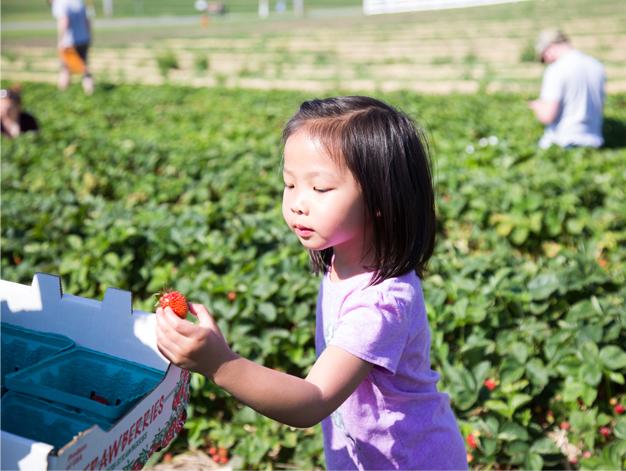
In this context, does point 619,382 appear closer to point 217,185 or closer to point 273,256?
point 273,256

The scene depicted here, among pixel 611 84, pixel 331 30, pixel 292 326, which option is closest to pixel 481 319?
pixel 292 326

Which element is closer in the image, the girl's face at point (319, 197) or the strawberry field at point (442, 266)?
the girl's face at point (319, 197)

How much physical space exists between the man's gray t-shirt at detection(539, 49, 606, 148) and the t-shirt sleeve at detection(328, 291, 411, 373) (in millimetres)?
5633

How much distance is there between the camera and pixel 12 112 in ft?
23.6

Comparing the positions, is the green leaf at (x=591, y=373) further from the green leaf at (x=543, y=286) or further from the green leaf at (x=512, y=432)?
the green leaf at (x=543, y=286)

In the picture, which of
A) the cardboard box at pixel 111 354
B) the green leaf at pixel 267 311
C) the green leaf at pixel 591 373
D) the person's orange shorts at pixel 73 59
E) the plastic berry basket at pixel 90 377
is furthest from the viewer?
the person's orange shorts at pixel 73 59

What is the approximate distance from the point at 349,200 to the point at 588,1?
37320 mm

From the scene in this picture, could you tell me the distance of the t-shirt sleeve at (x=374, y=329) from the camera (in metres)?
1.38

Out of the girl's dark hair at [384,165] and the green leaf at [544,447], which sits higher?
the girl's dark hair at [384,165]

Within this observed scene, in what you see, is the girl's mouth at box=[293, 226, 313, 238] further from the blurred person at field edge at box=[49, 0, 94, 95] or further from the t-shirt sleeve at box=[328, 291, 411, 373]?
the blurred person at field edge at box=[49, 0, 94, 95]

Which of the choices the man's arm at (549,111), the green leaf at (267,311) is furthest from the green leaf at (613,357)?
the man's arm at (549,111)

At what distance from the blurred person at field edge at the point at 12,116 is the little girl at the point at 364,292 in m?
6.33

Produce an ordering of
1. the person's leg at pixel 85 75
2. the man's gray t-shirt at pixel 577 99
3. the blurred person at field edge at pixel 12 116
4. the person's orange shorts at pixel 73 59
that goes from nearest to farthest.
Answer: the man's gray t-shirt at pixel 577 99
the blurred person at field edge at pixel 12 116
the person's leg at pixel 85 75
the person's orange shorts at pixel 73 59

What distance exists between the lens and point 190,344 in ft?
3.73
